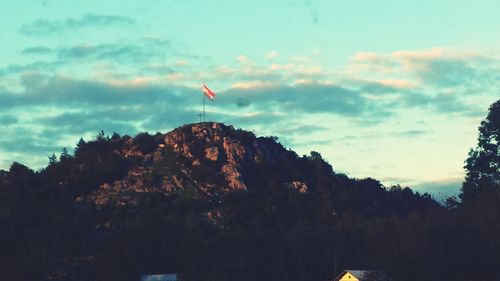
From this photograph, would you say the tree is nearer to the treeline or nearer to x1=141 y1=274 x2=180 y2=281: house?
the treeline

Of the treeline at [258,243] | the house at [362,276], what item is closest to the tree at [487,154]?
the treeline at [258,243]

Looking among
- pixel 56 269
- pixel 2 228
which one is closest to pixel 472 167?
pixel 56 269

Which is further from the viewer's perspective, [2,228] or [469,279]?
[2,228]

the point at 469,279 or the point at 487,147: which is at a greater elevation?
the point at 487,147

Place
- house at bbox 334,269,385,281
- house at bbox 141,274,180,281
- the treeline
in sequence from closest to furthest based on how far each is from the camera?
1. the treeline
2. house at bbox 334,269,385,281
3. house at bbox 141,274,180,281

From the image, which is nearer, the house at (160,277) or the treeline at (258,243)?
the treeline at (258,243)

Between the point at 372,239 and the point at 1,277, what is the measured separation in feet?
196

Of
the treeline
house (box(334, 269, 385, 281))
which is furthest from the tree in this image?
house (box(334, 269, 385, 281))

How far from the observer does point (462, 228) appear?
13325 cm

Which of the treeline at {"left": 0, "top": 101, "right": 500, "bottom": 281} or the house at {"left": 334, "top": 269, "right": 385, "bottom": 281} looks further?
the house at {"left": 334, "top": 269, "right": 385, "bottom": 281}

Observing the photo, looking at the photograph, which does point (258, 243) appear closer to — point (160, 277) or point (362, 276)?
point (160, 277)

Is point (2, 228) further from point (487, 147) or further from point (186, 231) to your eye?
point (487, 147)

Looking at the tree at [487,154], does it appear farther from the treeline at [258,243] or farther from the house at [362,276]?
the house at [362,276]

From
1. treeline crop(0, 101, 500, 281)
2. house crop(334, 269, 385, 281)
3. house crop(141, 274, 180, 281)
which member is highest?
treeline crop(0, 101, 500, 281)
